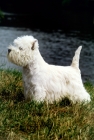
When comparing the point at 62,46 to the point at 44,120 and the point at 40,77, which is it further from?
the point at 44,120

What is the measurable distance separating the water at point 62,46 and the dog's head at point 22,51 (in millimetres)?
11425

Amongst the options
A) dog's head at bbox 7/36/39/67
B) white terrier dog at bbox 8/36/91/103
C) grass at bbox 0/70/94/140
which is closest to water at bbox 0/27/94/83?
white terrier dog at bbox 8/36/91/103

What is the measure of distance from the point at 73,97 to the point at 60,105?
286 mm

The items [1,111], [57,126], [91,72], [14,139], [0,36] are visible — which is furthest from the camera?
[0,36]

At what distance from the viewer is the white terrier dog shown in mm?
6633

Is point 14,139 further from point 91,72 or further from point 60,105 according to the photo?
point 91,72

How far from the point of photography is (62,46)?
95.9 feet

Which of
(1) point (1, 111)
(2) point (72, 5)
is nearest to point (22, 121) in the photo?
(1) point (1, 111)

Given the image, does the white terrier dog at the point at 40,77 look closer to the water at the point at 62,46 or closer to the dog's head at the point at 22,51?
the dog's head at the point at 22,51

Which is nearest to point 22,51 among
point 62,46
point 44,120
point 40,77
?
point 40,77

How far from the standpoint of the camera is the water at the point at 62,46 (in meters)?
22.8

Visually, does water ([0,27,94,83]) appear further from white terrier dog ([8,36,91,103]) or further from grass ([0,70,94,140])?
grass ([0,70,94,140])

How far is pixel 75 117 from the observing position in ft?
20.8

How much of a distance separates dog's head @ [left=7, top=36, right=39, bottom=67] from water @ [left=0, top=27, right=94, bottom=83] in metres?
11.4
